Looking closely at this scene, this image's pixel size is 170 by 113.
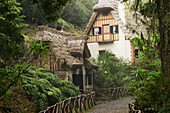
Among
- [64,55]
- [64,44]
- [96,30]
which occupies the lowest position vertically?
[64,55]

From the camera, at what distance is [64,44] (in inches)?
724

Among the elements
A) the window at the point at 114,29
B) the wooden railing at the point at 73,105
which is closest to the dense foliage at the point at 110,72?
the window at the point at 114,29

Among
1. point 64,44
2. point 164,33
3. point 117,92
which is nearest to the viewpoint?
point 164,33

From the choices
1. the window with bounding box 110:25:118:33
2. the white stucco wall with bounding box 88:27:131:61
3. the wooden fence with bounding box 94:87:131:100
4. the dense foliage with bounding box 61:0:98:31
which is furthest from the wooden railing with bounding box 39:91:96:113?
the dense foliage with bounding box 61:0:98:31

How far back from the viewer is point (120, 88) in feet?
73.5

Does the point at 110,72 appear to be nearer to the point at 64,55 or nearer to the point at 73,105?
the point at 64,55

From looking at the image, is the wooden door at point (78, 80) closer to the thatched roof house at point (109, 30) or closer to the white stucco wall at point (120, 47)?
the white stucco wall at point (120, 47)

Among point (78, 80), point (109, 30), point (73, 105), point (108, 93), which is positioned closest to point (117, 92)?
point (108, 93)

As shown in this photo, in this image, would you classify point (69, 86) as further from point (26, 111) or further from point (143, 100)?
point (143, 100)

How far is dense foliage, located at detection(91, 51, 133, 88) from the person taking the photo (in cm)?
2181

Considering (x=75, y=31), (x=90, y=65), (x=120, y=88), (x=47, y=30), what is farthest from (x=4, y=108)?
(x=75, y=31)

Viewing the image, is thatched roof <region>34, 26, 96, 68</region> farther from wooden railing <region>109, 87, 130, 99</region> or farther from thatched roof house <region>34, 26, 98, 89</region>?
wooden railing <region>109, 87, 130, 99</region>

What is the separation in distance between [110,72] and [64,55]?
7.33 meters

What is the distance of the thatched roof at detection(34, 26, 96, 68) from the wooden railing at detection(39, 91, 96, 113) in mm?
2832
